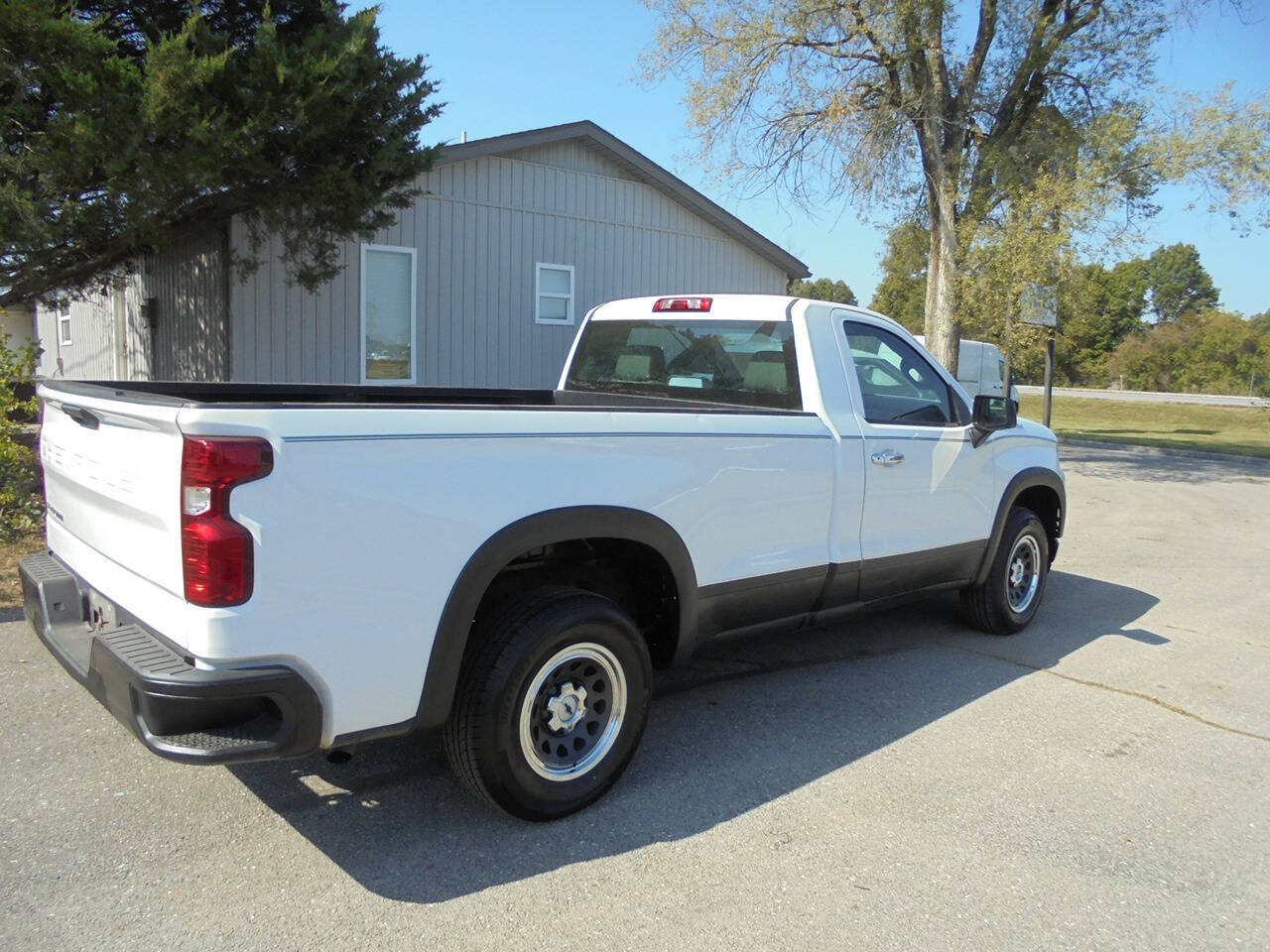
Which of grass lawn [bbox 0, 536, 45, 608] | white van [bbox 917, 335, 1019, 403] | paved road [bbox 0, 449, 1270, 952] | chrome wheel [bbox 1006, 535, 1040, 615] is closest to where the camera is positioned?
paved road [bbox 0, 449, 1270, 952]

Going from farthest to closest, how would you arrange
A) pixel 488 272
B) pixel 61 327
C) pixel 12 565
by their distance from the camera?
pixel 61 327 → pixel 488 272 → pixel 12 565

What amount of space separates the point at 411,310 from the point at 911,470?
8935 millimetres

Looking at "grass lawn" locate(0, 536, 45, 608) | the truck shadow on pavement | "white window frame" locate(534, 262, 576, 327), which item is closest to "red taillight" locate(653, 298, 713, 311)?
the truck shadow on pavement

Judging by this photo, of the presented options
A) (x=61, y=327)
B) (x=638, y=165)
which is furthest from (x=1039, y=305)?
(x=61, y=327)

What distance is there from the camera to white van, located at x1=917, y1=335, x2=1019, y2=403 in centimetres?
2505

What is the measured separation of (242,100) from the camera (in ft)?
28.2

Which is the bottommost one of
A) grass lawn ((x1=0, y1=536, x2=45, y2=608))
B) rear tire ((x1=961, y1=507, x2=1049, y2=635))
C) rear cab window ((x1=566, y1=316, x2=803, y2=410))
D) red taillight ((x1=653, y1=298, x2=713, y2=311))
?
grass lawn ((x1=0, y1=536, x2=45, y2=608))

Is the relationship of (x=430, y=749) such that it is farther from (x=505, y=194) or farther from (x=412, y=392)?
(x=505, y=194)

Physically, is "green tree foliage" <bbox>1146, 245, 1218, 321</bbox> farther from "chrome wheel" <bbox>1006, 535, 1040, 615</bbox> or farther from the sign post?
"chrome wheel" <bbox>1006, 535, 1040, 615</bbox>

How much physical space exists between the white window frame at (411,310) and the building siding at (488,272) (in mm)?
45

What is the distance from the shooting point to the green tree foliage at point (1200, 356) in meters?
46.1

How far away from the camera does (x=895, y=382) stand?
5.07 m

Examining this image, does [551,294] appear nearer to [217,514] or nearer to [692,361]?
[692,361]

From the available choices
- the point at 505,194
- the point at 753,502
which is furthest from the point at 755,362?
the point at 505,194
